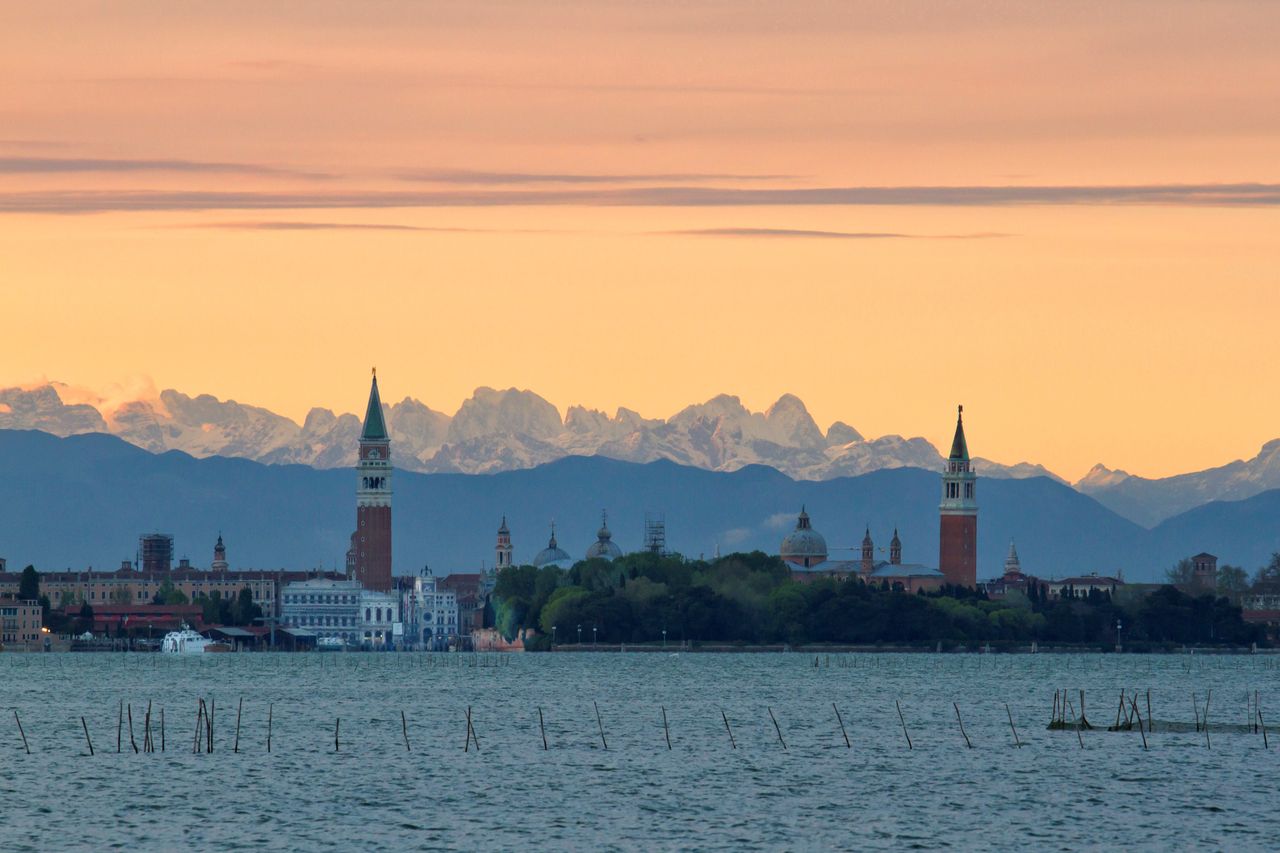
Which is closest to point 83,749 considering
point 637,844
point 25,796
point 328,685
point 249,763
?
point 249,763

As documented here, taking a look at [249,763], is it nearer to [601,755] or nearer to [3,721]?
[601,755]

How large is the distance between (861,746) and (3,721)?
4588 cm

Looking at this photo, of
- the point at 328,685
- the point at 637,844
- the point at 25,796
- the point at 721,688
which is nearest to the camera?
the point at 637,844

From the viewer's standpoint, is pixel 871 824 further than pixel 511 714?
No

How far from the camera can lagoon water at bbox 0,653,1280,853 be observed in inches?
3076

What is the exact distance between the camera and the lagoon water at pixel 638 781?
256 ft

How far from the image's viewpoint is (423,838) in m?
77.2

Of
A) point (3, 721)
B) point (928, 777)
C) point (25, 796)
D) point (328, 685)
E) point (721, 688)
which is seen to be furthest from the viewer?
point (328, 685)

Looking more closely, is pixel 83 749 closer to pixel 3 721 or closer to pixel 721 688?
pixel 3 721

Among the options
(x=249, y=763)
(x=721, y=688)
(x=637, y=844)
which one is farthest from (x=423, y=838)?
(x=721, y=688)

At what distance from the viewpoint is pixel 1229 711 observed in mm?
140000

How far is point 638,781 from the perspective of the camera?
309 ft

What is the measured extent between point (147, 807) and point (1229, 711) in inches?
2881

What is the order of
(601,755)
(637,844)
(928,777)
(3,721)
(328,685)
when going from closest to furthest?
(637,844) < (928,777) < (601,755) < (3,721) < (328,685)
